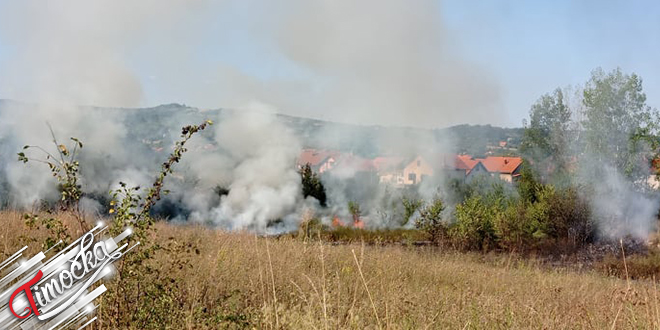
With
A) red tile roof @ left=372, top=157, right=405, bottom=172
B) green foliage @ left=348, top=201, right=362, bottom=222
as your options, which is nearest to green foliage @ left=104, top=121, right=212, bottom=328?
green foliage @ left=348, top=201, right=362, bottom=222

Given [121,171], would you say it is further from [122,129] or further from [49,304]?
[49,304]

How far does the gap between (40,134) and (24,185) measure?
4.15 metres

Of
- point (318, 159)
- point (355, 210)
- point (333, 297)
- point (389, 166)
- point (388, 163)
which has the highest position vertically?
point (318, 159)

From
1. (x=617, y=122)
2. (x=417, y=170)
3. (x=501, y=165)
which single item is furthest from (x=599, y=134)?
(x=501, y=165)

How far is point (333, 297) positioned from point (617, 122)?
31.1m

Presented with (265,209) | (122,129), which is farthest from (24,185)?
(265,209)

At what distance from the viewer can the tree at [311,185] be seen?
28241 millimetres

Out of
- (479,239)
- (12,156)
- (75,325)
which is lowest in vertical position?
(479,239)

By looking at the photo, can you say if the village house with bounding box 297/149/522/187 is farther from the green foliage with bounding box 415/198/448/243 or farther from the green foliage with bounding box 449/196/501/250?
the green foliage with bounding box 449/196/501/250

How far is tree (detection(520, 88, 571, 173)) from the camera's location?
33312mm

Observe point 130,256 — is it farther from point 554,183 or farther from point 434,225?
point 554,183

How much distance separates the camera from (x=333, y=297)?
15.9 feet

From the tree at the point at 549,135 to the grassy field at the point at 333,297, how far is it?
84.9 feet

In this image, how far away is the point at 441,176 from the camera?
38.0 metres
